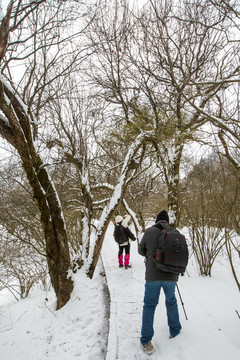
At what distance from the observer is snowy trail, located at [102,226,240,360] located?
7.88ft

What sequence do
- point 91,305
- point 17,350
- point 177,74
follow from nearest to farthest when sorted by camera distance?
point 17,350
point 91,305
point 177,74

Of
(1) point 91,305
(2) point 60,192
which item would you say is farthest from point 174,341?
(2) point 60,192

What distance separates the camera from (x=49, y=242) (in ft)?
12.7

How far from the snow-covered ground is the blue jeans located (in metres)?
0.18


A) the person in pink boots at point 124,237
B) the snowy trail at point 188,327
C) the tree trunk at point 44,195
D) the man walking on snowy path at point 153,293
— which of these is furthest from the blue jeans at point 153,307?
the person in pink boots at point 124,237

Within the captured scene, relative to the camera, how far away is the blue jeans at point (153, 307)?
2553 millimetres

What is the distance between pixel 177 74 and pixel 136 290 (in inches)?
222

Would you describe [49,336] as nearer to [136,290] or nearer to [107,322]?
[107,322]

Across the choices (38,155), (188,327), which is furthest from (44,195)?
(188,327)

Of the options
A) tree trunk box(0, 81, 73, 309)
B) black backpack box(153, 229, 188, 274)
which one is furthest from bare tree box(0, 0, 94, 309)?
black backpack box(153, 229, 188, 274)

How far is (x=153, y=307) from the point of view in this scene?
260cm

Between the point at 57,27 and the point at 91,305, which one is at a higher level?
the point at 57,27

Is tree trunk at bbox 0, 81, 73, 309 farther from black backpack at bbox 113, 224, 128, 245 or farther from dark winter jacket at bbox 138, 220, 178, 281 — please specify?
black backpack at bbox 113, 224, 128, 245

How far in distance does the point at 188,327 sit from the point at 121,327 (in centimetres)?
104
